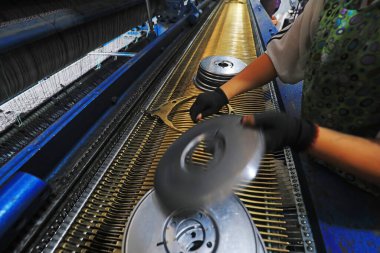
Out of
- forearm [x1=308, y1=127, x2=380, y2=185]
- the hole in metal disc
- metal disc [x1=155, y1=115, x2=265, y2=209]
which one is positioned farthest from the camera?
forearm [x1=308, y1=127, x2=380, y2=185]

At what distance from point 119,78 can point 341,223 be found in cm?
190

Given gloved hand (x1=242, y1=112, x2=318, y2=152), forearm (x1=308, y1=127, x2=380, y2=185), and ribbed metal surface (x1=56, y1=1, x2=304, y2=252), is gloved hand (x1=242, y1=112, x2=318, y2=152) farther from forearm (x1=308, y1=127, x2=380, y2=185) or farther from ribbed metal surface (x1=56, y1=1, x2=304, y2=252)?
ribbed metal surface (x1=56, y1=1, x2=304, y2=252)

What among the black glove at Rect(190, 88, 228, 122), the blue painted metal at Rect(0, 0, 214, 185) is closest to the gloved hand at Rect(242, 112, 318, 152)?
the black glove at Rect(190, 88, 228, 122)

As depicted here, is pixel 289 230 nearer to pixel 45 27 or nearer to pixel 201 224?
pixel 201 224

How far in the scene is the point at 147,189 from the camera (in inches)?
50.2

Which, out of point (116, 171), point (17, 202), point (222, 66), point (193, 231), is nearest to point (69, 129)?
point (116, 171)

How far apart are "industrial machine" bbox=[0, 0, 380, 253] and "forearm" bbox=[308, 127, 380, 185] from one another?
36cm

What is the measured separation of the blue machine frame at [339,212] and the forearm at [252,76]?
58cm

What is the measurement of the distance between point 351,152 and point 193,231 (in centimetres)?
66

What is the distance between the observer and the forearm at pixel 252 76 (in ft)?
5.13

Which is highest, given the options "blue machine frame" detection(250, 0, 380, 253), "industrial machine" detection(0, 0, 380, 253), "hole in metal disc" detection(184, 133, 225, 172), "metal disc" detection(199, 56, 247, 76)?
"hole in metal disc" detection(184, 133, 225, 172)

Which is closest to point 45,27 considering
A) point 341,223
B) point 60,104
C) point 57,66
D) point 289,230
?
point 57,66

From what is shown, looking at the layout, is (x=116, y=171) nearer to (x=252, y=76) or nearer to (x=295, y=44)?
(x=252, y=76)

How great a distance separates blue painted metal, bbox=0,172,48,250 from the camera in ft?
2.97
